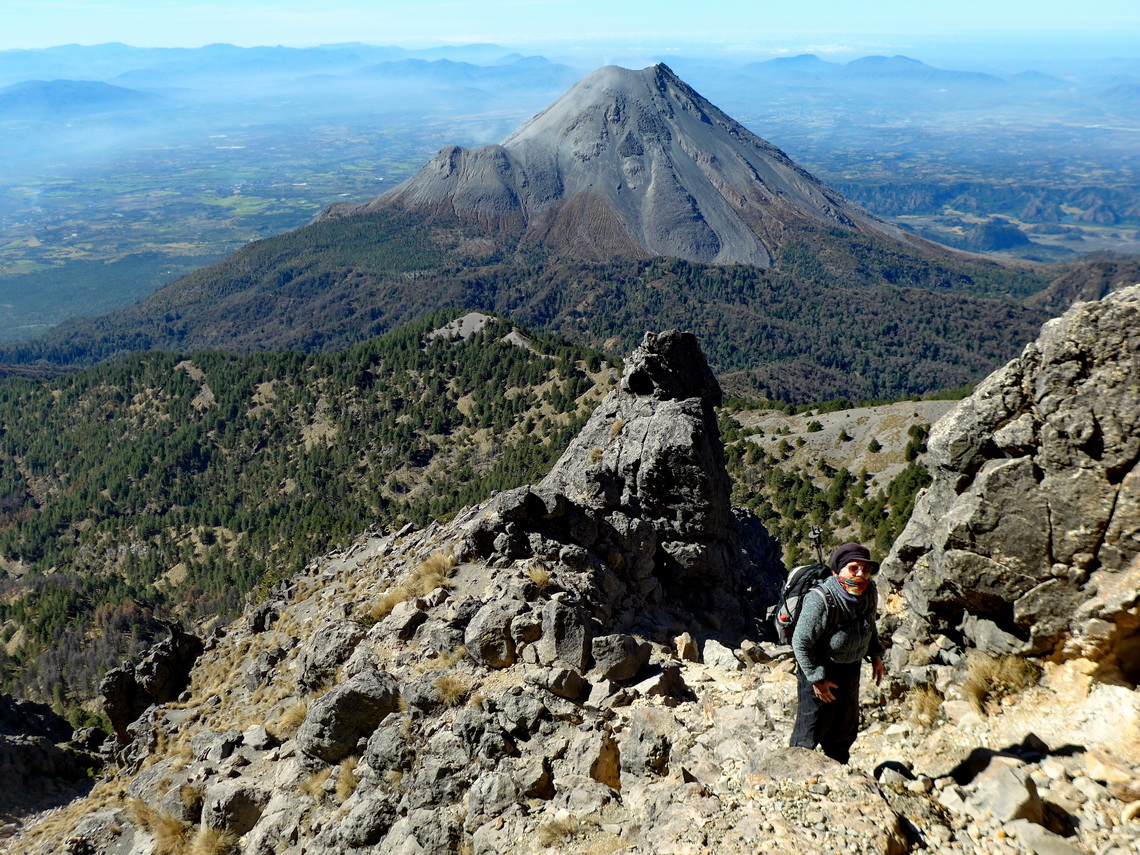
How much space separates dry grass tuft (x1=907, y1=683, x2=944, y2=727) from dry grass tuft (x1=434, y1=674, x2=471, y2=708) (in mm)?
7803

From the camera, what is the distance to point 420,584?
17938 millimetres

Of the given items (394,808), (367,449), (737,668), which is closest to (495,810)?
(394,808)

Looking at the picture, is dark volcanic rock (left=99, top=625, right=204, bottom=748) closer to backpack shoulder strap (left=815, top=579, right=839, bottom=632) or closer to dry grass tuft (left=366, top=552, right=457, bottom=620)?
dry grass tuft (left=366, top=552, right=457, bottom=620)

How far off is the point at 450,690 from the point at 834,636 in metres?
7.47

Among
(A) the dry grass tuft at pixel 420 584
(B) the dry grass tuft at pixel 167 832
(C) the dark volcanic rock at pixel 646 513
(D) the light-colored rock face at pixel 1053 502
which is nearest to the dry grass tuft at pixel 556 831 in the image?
(D) the light-colored rock face at pixel 1053 502

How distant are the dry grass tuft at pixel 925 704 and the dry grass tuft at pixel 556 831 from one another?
16.4 ft

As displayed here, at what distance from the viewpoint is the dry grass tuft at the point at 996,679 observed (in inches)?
345

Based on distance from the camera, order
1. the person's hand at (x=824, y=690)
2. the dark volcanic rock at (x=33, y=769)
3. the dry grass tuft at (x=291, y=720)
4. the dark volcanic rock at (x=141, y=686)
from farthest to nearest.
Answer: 1. the dark volcanic rock at (x=141, y=686)
2. the dark volcanic rock at (x=33, y=769)
3. the dry grass tuft at (x=291, y=720)
4. the person's hand at (x=824, y=690)

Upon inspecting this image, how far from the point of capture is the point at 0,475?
5231 inches

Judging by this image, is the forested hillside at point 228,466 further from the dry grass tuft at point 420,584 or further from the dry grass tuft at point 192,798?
the dry grass tuft at point 192,798

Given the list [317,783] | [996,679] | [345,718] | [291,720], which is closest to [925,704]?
[996,679]

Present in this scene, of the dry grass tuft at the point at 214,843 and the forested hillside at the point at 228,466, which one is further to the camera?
the forested hillside at the point at 228,466

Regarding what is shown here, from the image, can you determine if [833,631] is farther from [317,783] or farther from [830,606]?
[317,783]

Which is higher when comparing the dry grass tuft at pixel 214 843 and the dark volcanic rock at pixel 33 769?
the dry grass tuft at pixel 214 843
